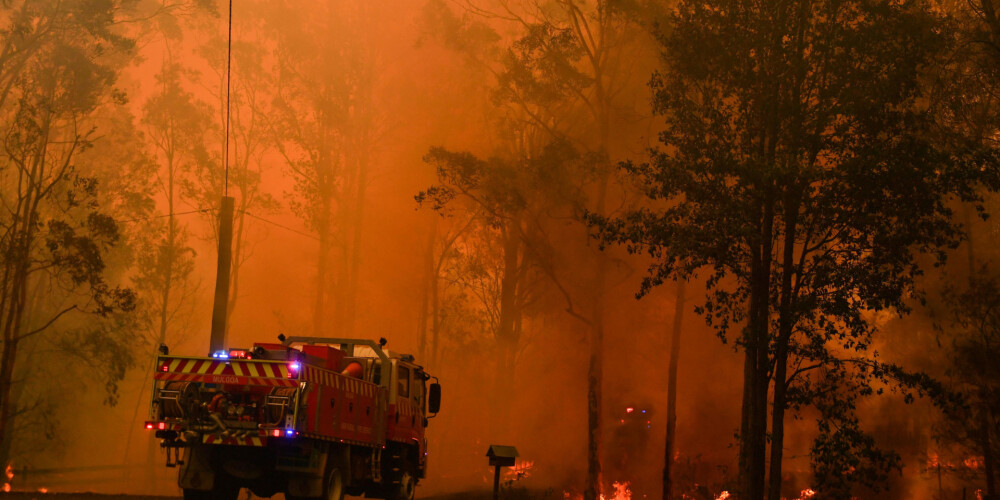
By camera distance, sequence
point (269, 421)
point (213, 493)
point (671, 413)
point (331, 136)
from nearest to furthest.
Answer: point (269, 421) → point (213, 493) → point (671, 413) → point (331, 136)

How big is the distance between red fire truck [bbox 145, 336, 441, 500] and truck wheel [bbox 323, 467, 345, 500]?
14 mm

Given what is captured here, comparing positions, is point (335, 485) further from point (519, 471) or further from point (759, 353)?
point (519, 471)

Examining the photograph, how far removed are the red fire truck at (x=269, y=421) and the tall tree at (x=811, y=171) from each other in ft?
19.2

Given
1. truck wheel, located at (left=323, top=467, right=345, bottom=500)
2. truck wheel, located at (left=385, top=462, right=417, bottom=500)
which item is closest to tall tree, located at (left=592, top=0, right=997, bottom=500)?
truck wheel, located at (left=385, top=462, right=417, bottom=500)

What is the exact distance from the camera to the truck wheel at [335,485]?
12038mm

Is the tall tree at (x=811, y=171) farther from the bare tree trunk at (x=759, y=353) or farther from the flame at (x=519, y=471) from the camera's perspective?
the flame at (x=519, y=471)

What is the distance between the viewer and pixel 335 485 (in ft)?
40.6

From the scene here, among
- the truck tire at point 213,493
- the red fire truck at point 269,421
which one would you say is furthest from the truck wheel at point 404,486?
the truck tire at point 213,493

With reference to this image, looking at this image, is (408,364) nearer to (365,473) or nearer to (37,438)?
(365,473)

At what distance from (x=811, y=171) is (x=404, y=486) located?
8.58 m

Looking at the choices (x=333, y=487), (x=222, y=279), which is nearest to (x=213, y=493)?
(x=333, y=487)

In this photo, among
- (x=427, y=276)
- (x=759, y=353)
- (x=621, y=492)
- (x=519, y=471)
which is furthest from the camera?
(x=427, y=276)

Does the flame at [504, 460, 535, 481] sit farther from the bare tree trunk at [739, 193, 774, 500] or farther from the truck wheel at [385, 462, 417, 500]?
the bare tree trunk at [739, 193, 774, 500]

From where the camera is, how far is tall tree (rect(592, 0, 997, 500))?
13.5 m
